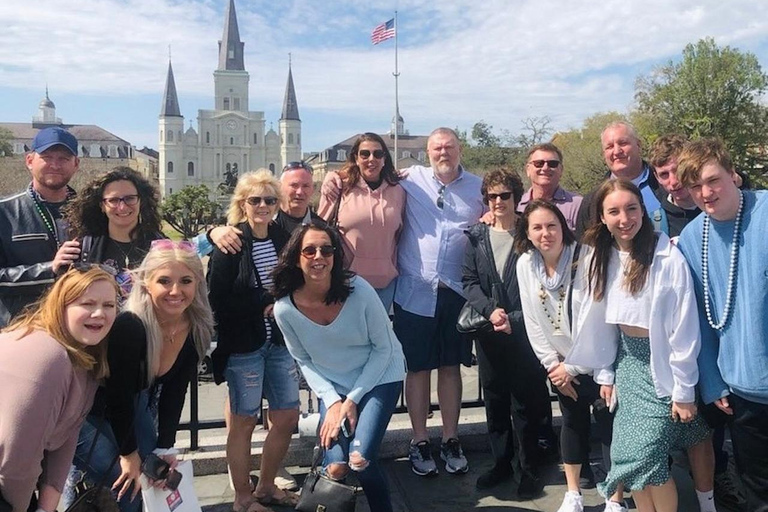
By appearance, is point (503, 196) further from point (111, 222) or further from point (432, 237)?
point (111, 222)

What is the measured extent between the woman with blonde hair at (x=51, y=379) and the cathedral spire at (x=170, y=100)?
106 m

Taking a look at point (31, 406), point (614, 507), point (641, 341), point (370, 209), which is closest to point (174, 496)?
point (31, 406)

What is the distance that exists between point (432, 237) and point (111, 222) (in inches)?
81.8

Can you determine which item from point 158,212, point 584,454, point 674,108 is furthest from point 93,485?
point 674,108

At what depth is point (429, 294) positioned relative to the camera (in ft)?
13.9

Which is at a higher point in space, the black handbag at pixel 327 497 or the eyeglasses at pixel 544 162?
the eyeglasses at pixel 544 162

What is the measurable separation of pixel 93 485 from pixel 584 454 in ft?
8.73

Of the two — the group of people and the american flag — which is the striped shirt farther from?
the american flag

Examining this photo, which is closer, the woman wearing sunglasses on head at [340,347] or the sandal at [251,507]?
the woman wearing sunglasses on head at [340,347]

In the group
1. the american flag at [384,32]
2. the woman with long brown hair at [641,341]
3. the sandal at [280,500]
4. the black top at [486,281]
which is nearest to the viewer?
the woman with long brown hair at [641,341]

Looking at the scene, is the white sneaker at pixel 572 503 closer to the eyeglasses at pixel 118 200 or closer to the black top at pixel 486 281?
the black top at pixel 486 281

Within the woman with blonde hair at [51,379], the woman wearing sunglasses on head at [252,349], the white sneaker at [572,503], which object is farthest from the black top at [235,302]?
the white sneaker at [572,503]

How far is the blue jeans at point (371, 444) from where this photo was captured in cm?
322

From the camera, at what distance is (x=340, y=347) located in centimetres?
345
